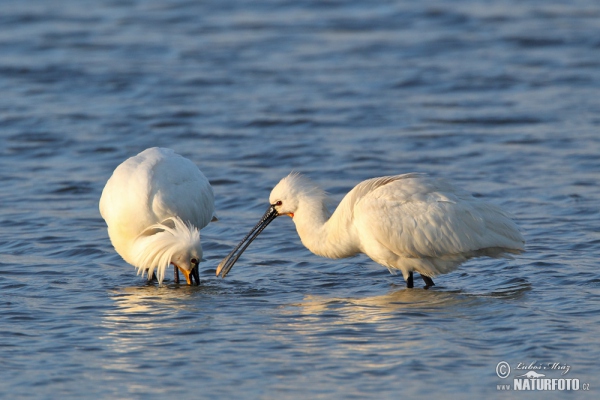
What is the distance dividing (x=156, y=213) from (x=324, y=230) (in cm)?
156

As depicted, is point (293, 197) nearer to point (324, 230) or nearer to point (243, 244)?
point (324, 230)

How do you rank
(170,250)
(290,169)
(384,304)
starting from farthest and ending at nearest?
(290,169) → (170,250) → (384,304)

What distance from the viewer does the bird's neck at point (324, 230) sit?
9.86 metres

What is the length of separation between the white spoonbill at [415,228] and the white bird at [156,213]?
3.88 ft

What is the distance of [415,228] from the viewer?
31.6 feet

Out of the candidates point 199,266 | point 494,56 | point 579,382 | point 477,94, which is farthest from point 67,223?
point 494,56

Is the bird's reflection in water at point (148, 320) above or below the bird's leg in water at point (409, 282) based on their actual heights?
above

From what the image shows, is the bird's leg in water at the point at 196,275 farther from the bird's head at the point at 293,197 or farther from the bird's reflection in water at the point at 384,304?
the bird's reflection in water at the point at 384,304

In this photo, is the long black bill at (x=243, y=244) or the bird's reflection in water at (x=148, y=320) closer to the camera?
the bird's reflection in water at (x=148, y=320)

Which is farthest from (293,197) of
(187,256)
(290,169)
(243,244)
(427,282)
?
(290,169)

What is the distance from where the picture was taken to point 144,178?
33.3ft
